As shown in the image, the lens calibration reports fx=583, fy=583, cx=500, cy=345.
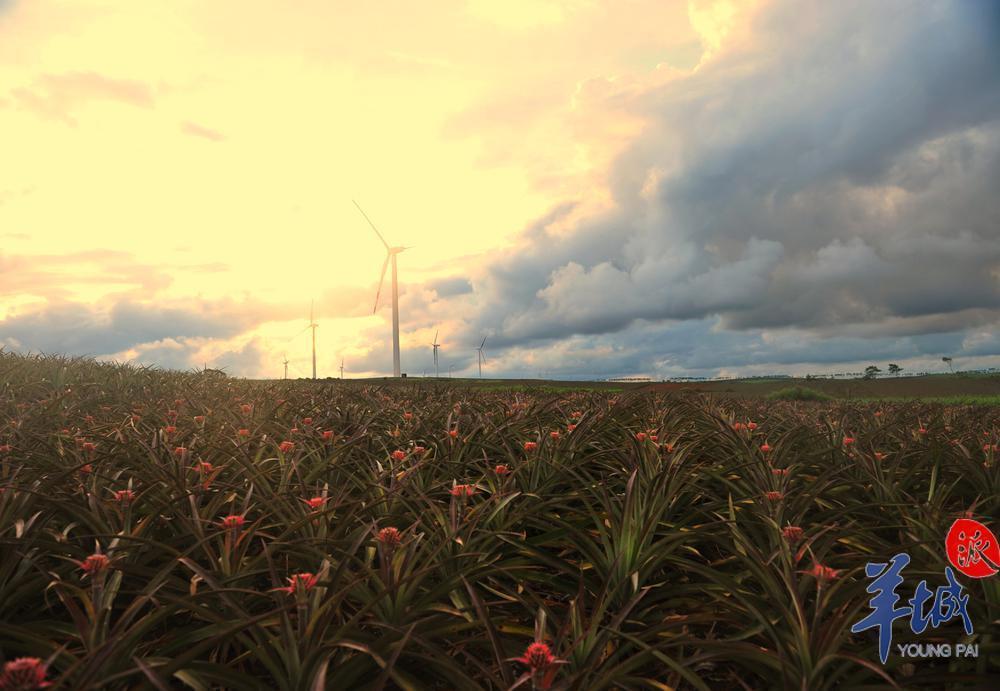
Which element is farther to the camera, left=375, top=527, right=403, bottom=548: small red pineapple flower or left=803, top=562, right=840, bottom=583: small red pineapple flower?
left=375, top=527, right=403, bottom=548: small red pineapple flower

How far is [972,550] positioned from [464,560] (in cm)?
245

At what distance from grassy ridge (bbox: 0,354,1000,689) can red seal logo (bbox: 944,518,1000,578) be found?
0.09m

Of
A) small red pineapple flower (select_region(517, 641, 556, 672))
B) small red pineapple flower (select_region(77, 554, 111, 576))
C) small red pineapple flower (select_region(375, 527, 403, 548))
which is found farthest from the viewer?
small red pineapple flower (select_region(375, 527, 403, 548))

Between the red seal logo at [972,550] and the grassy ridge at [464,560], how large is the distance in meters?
0.09

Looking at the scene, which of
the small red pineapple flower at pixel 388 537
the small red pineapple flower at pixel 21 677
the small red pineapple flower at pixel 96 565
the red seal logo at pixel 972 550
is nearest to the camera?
the small red pineapple flower at pixel 21 677

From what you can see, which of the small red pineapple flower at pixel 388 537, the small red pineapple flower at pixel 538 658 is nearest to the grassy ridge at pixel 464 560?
the small red pineapple flower at pixel 388 537

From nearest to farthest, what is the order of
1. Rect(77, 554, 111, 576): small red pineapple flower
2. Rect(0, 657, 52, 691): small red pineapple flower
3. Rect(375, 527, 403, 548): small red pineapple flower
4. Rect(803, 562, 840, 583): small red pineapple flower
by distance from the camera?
Rect(0, 657, 52, 691): small red pineapple flower, Rect(77, 554, 111, 576): small red pineapple flower, Rect(803, 562, 840, 583): small red pineapple flower, Rect(375, 527, 403, 548): small red pineapple flower

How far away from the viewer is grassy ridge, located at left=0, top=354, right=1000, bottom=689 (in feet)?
6.69

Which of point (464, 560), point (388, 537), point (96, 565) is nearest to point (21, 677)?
point (96, 565)

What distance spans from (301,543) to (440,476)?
191cm

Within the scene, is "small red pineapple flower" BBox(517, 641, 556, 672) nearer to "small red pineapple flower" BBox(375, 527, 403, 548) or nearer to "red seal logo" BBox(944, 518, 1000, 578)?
"small red pineapple flower" BBox(375, 527, 403, 548)

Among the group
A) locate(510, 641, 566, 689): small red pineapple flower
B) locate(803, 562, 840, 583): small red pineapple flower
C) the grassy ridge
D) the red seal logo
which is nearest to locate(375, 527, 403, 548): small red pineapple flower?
the grassy ridge

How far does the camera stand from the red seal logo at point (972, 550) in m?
2.74

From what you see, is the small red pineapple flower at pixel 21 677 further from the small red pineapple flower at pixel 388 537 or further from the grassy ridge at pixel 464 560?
the small red pineapple flower at pixel 388 537
